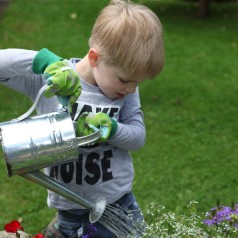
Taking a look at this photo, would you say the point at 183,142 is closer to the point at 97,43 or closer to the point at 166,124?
the point at 166,124

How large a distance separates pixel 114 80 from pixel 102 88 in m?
0.10

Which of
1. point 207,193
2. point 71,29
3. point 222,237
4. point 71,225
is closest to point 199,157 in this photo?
point 207,193

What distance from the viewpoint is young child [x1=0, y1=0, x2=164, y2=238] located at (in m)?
1.65

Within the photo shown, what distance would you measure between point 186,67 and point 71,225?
14.2 feet

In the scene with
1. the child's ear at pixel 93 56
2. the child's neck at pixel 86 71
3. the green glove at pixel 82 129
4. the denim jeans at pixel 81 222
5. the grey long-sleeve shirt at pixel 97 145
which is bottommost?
the denim jeans at pixel 81 222

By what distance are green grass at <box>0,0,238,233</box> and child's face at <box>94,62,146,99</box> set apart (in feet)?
1.71

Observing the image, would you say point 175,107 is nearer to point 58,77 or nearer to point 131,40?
point 131,40

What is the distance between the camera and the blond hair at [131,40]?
168 cm

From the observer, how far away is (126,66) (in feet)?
5.57

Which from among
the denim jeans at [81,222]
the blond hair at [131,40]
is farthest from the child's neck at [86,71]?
the denim jeans at [81,222]

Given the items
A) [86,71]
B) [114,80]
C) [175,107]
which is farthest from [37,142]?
[175,107]

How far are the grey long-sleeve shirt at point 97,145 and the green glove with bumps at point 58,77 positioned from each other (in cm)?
14

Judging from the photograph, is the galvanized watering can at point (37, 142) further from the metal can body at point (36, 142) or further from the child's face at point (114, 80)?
the child's face at point (114, 80)

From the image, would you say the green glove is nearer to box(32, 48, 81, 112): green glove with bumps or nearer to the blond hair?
box(32, 48, 81, 112): green glove with bumps
